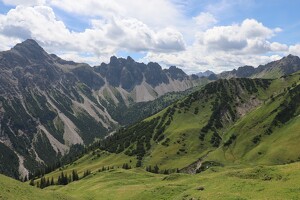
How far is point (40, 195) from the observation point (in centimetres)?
7519

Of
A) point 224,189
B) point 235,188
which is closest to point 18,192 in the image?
point 224,189

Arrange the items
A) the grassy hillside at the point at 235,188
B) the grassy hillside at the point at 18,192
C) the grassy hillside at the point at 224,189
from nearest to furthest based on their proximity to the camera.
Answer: the grassy hillside at the point at 235,188 < the grassy hillside at the point at 224,189 < the grassy hillside at the point at 18,192

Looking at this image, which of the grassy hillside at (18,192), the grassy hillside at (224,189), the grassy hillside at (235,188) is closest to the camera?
the grassy hillside at (235,188)

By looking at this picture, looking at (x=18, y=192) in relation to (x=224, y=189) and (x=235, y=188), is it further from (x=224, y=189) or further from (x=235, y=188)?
(x=235, y=188)

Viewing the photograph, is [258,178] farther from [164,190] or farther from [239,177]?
[164,190]

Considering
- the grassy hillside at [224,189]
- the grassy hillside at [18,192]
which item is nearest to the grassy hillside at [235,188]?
the grassy hillside at [224,189]

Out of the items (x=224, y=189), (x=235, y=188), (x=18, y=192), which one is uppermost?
(x=18, y=192)

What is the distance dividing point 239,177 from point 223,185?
8.76m

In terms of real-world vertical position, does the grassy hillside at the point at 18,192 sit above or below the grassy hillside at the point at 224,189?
above

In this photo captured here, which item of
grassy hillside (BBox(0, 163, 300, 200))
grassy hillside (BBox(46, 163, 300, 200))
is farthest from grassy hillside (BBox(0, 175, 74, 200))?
grassy hillside (BBox(46, 163, 300, 200))

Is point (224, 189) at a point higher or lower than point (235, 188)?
lower

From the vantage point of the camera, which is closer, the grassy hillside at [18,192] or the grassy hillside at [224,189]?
the grassy hillside at [224,189]

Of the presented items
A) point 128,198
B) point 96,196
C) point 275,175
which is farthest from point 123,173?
point 275,175

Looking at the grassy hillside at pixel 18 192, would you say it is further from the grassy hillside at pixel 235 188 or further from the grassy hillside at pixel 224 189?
the grassy hillside at pixel 235 188
